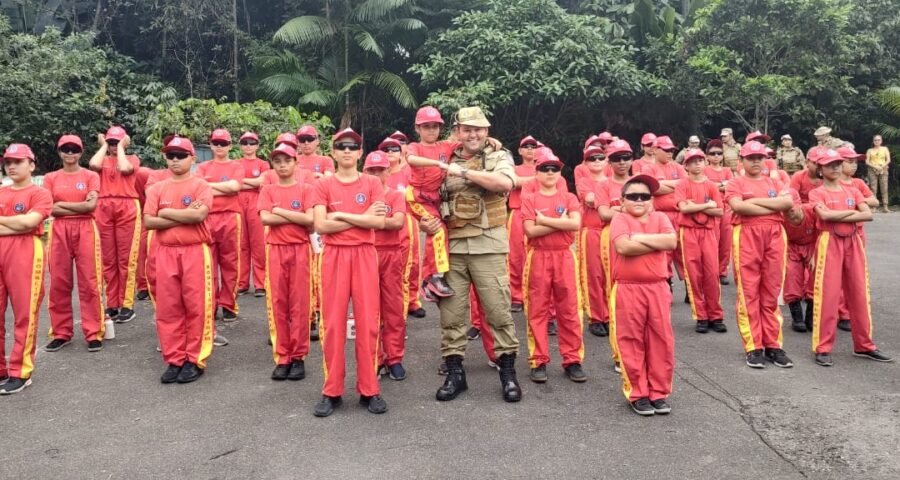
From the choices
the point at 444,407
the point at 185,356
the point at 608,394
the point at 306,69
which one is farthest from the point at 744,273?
the point at 306,69

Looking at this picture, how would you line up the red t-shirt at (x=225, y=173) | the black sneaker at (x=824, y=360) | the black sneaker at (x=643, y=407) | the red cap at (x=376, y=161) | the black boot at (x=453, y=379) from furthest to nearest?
the red t-shirt at (x=225, y=173) < the black sneaker at (x=824, y=360) < the red cap at (x=376, y=161) < the black boot at (x=453, y=379) < the black sneaker at (x=643, y=407)

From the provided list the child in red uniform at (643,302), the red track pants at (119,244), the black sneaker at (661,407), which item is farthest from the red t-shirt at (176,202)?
the black sneaker at (661,407)

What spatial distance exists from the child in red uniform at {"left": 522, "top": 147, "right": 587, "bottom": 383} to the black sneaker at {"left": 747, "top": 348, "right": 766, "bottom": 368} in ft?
5.04

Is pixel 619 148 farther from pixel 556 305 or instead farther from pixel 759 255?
pixel 556 305

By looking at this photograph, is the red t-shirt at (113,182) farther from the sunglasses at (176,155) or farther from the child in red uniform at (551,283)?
the child in red uniform at (551,283)

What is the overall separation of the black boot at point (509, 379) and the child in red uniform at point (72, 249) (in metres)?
4.04

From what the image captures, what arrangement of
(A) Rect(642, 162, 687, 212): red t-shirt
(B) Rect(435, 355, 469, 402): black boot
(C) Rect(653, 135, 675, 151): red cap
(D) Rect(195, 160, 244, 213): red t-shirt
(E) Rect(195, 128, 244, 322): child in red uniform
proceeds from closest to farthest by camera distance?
1. (B) Rect(435, 355, 469, 402): black boot
2. (E) Rect(195, 128, 244, 322): child in red uniform
3. (D) Rect(195, 160, 244, 213): red t-shirt
4. (A) Rect(642, 162, 687, 212): red t-shirt
5. (C) Rect(653, 135, 675, 151): red cap

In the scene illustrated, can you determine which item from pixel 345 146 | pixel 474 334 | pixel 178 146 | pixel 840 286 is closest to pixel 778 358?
pixel 840 286

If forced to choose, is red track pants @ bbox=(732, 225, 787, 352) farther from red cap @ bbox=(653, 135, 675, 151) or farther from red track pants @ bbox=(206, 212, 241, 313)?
red track pants @ bbox=(206, 212, 241, 313)

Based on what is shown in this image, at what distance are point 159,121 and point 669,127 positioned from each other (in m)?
13.9

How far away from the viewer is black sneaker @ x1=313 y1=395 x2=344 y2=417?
15.6ft

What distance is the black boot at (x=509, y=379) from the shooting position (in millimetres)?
5023

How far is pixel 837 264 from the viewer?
19.6 ft

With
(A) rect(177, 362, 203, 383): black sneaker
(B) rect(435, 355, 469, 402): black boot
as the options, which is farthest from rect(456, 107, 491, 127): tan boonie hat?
(A) rect(177, 362, 203, 383): black sneaker
